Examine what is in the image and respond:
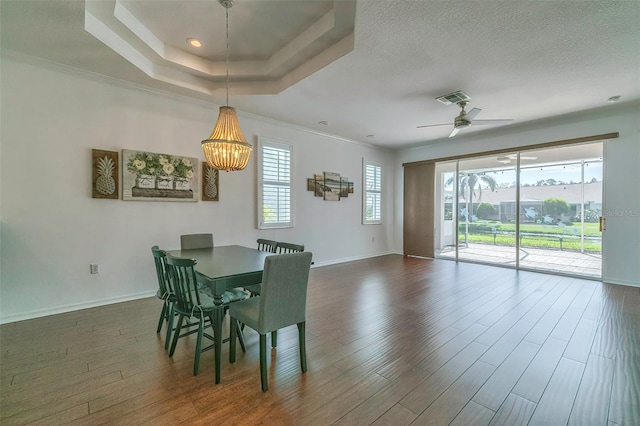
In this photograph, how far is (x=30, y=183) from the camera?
10.0 ft

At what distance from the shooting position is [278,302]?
197cm

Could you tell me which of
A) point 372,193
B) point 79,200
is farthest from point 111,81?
point 372,193

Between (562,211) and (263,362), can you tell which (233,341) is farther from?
(562,211)

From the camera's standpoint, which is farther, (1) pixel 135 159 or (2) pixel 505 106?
(2) pixel 505 106

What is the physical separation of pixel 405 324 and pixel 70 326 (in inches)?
141

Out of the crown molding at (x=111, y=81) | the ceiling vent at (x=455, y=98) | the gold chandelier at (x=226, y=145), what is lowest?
the gold chandelier at (x=226, y=145)

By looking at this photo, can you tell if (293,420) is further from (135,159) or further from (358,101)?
(358,101)

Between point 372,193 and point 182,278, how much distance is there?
572 cm

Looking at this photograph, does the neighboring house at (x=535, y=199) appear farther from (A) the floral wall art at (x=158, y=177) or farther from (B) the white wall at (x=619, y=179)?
(A) the floral wall art at (x=158, y=177)

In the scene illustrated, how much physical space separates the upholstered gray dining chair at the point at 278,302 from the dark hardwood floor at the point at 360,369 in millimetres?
325

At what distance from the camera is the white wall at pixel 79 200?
2984 millimetres

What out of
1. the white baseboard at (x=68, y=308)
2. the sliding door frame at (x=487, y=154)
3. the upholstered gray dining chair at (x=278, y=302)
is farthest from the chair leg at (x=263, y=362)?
the sliding door frame at (x=487, y=154)

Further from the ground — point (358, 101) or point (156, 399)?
point (358, 101)

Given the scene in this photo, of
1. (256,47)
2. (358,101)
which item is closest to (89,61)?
(256,47)
